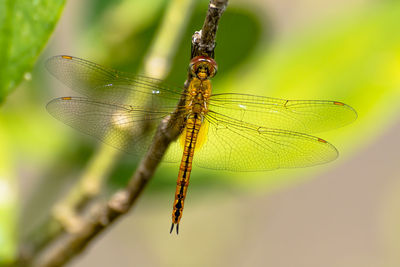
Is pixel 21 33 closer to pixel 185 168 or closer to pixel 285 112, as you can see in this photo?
pixel 185 168

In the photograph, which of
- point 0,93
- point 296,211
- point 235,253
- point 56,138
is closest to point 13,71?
point 0,93

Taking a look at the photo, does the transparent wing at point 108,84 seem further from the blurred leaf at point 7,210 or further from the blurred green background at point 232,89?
the blurred leaf at point 7,210

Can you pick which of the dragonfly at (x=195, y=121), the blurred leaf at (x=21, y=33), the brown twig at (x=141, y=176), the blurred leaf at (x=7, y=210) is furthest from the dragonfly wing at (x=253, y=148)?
the blurred leaf at (x=21, y=33)

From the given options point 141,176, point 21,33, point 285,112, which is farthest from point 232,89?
point 21,33

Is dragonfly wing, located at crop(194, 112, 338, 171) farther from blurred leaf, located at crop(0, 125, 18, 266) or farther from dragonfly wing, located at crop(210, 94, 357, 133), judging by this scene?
blurred leaf, located at crop(0, 125, 18, 266)

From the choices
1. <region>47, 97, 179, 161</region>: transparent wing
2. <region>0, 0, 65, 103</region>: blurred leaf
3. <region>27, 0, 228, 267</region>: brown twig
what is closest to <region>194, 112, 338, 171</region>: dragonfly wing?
<region>47, 97, 179, 161</region>: transparent wing
